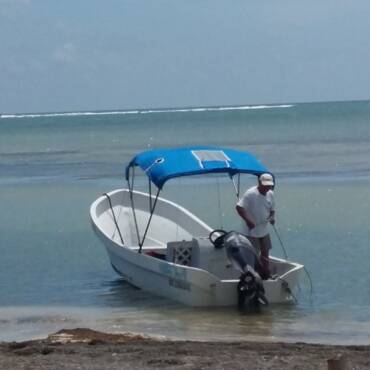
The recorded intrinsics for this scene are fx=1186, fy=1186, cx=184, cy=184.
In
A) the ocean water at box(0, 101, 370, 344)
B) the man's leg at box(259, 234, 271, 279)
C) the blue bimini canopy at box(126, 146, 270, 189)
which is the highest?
the blue bimini canopy at box(126, 146, 270, 189)

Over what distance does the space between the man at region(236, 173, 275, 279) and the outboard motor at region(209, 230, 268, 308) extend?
0.28m

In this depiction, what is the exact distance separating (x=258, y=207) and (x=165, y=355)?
4682mm

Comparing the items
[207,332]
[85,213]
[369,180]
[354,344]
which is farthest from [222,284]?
[369,180]

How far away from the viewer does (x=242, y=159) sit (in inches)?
620

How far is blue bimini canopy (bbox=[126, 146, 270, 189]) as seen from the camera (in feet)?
50.2

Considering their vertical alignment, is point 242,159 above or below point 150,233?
above

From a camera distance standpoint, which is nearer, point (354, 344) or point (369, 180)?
point (354, 344)

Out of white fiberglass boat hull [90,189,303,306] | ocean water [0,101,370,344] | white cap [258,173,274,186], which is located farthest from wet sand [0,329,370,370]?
white cap [258,173,274,186]

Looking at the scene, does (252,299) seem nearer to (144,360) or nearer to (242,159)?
(242,159)

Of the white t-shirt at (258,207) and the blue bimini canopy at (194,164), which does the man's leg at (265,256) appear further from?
the blue bimini canopy at (194,164)

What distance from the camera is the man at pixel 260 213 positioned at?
1460cm

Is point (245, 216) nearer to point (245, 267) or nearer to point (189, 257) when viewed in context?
point (245, 267)

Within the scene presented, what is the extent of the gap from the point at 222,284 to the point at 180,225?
463 cm

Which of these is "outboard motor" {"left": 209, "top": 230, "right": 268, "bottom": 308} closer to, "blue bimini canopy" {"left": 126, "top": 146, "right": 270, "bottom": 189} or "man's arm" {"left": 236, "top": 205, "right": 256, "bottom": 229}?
"man's arm" {"left": 236, "top": 205, "right": 256, "bottom": 229}
